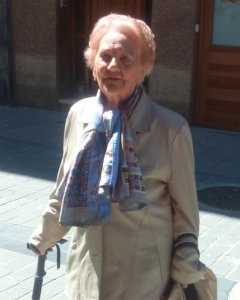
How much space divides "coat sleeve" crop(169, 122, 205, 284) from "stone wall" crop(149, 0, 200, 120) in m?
7.05

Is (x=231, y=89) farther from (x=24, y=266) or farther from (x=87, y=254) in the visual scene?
(x=87, y=254)

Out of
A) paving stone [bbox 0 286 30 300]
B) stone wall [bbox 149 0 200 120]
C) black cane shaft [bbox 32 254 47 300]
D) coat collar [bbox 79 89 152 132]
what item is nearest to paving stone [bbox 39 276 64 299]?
paving stone [bbox 0 286 30 300]

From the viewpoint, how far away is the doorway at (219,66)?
952cm

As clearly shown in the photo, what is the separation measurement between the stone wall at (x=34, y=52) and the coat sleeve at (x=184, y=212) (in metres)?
8.26

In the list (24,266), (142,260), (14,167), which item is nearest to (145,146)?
(142,260)

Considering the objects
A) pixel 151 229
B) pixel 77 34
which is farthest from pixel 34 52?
pixel 151 229

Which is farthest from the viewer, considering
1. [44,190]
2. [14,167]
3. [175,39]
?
[175,39]

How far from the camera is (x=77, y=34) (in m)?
11.0

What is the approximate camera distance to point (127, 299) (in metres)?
2.68

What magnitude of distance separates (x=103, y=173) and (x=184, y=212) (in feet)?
1.23

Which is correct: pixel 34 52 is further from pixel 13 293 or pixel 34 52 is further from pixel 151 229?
pixel 151 229

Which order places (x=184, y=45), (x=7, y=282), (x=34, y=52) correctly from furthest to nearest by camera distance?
(x=34, y=52) < (x=184, y=45) < (x=7, y=282)

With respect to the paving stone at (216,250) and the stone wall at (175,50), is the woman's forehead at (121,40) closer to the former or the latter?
the paving stone at (216,250)

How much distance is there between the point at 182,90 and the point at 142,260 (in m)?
7.24
